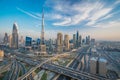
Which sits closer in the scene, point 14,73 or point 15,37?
point 14,73

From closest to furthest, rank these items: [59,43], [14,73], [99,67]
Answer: [14,73] → [99,67] → [59,43]

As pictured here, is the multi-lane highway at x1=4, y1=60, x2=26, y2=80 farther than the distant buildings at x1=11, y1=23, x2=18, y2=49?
No

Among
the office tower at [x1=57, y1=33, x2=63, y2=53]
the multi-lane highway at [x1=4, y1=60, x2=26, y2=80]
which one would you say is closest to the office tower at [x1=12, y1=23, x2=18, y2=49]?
the office tower at [x1=57, y1=33, x2=63, y2=53]

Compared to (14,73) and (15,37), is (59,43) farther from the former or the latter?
(14,73)

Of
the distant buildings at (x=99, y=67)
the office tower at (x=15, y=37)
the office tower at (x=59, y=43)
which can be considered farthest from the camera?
the office tower at (x=15, y=37)

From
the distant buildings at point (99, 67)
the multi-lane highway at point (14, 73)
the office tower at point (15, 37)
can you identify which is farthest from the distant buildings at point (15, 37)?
the distant buildings at point (99, 67)

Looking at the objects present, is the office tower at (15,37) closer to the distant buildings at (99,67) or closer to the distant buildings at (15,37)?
the distant buildings at (15,37)

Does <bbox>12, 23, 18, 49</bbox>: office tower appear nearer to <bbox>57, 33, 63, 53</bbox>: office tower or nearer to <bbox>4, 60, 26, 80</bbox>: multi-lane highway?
<bbox>57, 33, 63, 53</bbox>: office tower

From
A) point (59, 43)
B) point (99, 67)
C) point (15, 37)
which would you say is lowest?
point (99, 67)

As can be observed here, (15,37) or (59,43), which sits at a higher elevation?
(15,37)

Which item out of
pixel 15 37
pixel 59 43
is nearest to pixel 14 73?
pixel 59 43

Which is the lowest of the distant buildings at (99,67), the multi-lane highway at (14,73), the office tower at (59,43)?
the multi-lane highway at (14,73)
